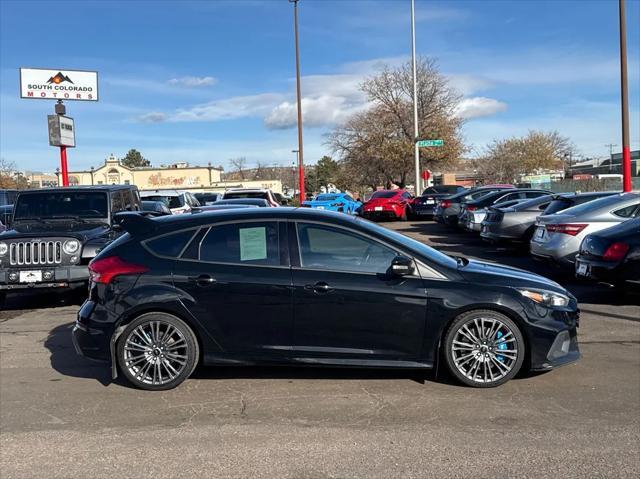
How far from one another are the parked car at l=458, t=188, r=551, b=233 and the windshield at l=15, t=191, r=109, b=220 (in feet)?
39.3

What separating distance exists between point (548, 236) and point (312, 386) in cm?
716

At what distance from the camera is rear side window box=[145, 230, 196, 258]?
5.40 meters

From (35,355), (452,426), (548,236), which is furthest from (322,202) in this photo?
(452,426)

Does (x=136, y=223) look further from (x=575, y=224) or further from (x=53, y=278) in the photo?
(x=575, y=224)

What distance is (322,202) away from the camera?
26.4 m

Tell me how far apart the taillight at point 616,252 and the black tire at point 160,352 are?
6.06 metres

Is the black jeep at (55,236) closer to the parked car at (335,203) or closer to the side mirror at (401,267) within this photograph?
the side mirror at (401,267)

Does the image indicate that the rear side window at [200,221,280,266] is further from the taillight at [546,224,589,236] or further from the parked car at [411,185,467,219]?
the parked car at [411,185,467,219]

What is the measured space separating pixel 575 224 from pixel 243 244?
7432 millimetres

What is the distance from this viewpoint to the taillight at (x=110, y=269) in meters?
5.33

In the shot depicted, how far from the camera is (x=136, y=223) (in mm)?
5582

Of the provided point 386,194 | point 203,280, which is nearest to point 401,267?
point 203,280

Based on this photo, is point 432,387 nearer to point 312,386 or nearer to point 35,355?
point 312,386

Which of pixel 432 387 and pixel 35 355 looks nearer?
pixel 432 387
